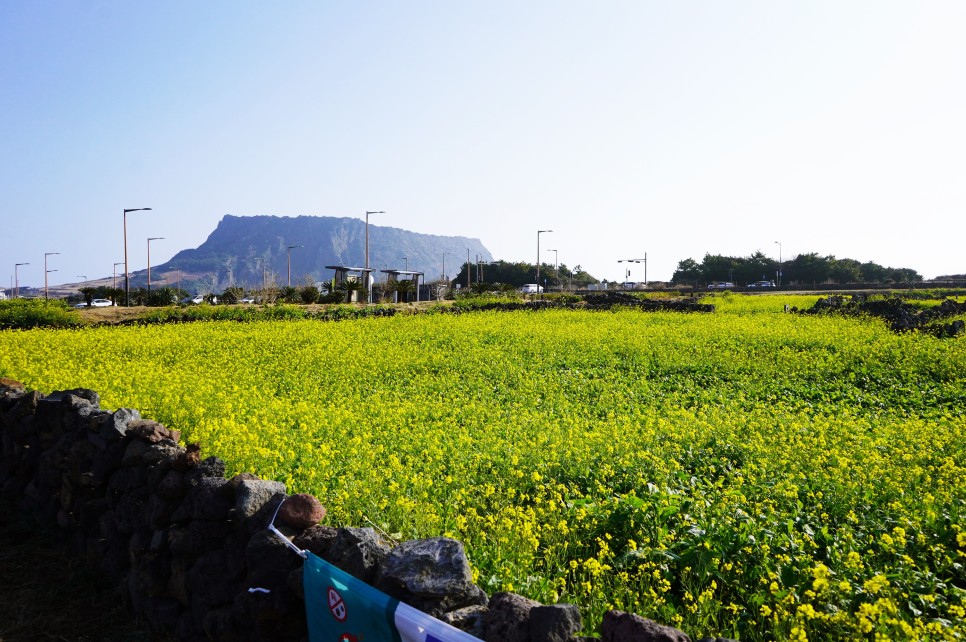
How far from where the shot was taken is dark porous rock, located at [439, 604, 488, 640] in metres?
2.97

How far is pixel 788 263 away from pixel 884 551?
3225 inches

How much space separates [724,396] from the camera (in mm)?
10906

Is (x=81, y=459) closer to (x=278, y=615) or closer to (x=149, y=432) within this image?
(x=149, y=432)

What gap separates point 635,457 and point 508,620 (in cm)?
424

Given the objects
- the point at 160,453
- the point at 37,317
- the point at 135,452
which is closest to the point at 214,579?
the point at 160,453

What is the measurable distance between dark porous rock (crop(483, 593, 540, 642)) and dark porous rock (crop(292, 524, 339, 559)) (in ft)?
3.96

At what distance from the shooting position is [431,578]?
310cm

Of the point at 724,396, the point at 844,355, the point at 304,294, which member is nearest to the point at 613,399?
the point at 724,396

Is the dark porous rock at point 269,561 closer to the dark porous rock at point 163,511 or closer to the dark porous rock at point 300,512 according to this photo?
the dark porous rock at point 300,512

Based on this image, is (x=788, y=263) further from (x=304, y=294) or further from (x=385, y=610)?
(x=385, y=610)

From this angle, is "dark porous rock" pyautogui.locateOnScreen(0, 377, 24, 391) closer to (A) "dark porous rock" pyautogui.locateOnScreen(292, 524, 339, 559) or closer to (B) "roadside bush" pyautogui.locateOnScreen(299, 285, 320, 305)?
(A) "dark porous rock" pyautogui.locateOnScreen(292, 524, 339, 559)

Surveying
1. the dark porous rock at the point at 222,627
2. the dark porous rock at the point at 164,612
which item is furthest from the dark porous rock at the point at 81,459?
the dark porous rock at the point at 222,627

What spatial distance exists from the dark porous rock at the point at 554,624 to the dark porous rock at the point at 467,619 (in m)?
0.36

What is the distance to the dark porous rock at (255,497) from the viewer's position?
13.4 feet
